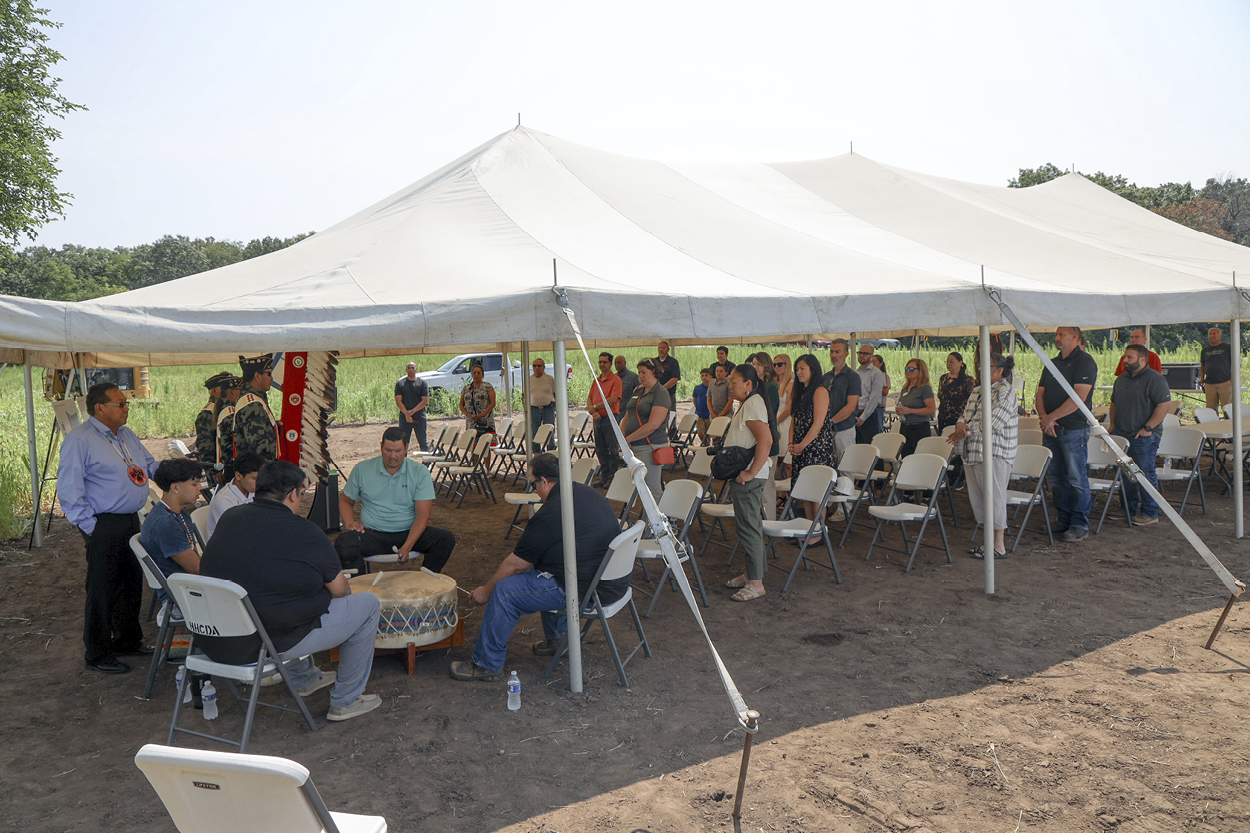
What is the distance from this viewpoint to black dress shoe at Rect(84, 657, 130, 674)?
4590 millimetres

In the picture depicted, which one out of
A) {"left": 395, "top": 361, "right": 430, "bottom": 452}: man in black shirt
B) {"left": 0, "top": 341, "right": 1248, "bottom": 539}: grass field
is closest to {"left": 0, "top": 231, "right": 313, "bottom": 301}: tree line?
{"left": 0, "top": 341, "right": 1248, "bottom": 539}: grass field

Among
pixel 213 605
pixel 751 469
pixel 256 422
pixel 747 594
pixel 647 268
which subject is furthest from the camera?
pixel 256 422

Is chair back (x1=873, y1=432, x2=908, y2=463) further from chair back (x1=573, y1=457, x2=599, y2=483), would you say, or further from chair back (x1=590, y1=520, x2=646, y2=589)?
chair back (x1=590, y1=520, x2=646, y2=589)

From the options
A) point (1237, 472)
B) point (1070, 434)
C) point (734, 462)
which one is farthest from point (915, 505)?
point (1237, 472)

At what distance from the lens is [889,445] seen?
7.74 meters

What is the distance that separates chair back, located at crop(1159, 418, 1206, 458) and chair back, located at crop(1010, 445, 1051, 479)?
1704 millimetres

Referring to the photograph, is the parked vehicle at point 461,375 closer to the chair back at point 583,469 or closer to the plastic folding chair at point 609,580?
the chair back at point 583,469

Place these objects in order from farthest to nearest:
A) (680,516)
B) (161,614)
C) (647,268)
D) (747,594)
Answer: (680,516)
(747,594)
(647,268)
(161,614)

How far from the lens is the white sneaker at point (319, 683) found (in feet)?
13.5

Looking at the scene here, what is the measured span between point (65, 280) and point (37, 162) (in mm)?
26876

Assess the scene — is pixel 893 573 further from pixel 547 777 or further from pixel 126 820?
pixel 126 820

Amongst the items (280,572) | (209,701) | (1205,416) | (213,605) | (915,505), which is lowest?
(209,701)

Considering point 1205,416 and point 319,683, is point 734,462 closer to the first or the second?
point 319,683

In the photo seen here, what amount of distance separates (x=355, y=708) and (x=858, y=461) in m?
4.68
